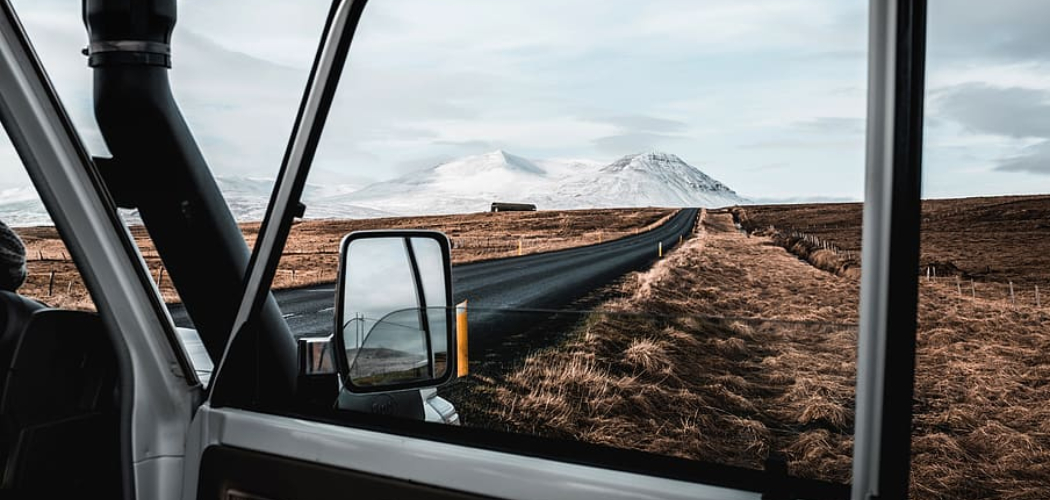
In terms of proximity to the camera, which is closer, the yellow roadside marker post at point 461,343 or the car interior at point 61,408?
the yellow roadside marker post at point 461,343

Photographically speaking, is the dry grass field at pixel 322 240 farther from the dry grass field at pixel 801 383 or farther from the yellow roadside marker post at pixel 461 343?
the dry grass field at pixel 801 383

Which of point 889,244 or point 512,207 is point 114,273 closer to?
point 512,207

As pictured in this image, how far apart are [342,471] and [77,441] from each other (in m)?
0.74

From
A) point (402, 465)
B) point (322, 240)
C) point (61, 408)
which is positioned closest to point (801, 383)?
point (402, 465)

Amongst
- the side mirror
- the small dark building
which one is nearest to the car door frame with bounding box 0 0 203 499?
the side mirror

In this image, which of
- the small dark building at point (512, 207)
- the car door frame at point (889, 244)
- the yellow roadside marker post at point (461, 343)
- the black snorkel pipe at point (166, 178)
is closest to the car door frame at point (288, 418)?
the car door frame at point (889, 244)

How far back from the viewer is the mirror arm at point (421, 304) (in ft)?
5.60

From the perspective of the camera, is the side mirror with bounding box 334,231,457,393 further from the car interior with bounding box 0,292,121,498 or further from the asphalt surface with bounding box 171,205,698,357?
the car interior with bounding box 0,292,121,498

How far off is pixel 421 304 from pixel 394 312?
54 millimetres

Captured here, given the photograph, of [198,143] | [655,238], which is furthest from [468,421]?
[655,238]

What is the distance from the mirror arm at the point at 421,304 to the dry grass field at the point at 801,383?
0.10 meters

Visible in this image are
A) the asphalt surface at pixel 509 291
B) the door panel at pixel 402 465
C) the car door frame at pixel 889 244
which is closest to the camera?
the car door frame at pixel 889 244

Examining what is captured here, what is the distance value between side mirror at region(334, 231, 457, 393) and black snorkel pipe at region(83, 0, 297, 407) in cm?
24

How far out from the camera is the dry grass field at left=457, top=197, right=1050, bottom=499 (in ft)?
3.73
